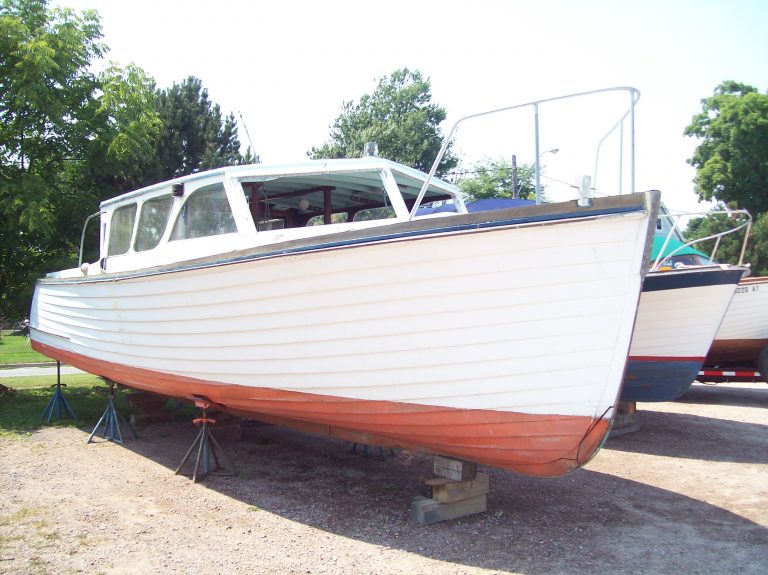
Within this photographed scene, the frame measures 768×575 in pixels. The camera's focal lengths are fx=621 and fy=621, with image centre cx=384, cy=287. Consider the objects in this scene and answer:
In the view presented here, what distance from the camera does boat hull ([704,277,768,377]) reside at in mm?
10375

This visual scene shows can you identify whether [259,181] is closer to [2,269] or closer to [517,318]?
[517,318]

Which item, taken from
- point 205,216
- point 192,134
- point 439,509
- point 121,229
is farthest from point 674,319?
point 192,134

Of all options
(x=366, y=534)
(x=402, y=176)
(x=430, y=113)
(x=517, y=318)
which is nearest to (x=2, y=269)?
(x=402, y=176)

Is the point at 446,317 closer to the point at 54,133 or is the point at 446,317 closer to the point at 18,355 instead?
the point at 54,133

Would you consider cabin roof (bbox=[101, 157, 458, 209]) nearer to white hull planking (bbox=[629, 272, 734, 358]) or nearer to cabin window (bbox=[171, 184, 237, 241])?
Answer: cabin window (bbox=[171, 184, 237, 241])

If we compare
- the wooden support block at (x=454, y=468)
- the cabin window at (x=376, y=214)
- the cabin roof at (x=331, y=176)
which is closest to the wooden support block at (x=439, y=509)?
the wooden support block at (x=454, y=468)

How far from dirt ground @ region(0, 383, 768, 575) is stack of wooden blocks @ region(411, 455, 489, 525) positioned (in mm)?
82

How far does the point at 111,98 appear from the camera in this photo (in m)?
9.98

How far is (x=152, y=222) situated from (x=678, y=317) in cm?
616

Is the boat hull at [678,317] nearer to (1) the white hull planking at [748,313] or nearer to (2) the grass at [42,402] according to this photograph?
(1) the white hull planking at [748,313]

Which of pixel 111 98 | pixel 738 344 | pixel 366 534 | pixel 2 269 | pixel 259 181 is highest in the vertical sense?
pixel 111 98

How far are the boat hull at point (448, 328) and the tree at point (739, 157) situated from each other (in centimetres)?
3135

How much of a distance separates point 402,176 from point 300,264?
2.07 metres

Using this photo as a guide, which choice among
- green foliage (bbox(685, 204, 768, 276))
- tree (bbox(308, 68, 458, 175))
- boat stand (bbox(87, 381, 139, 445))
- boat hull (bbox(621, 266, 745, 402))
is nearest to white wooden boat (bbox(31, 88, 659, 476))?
boat stand (bbox(87, 381, 139, 445))
